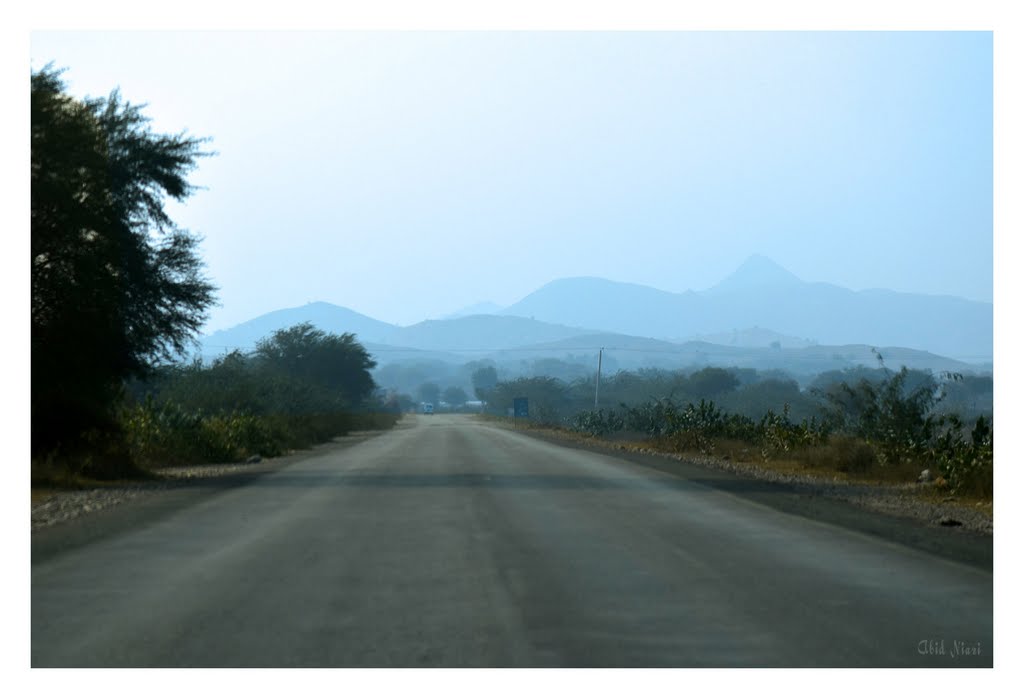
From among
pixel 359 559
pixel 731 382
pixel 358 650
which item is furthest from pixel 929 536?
pixel 731 382

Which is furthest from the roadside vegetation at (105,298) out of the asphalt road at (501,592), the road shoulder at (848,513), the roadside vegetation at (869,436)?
the roadside vegetation at (869,436)

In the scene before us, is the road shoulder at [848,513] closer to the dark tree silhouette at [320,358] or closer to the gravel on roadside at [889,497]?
the gravel on roadside at [889,497]

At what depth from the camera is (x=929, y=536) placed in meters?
14.6

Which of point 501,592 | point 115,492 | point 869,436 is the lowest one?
point 115,492

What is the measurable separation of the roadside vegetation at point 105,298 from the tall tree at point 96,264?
0.02 m

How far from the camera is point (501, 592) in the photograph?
10289 mm

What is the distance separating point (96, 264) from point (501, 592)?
51.7 ft

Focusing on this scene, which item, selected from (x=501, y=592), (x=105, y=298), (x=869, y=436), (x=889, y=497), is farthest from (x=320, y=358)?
(x=501, y=592)

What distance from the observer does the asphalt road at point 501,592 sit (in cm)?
800

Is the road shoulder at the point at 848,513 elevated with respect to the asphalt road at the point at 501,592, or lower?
lower

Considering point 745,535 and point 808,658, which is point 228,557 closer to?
point 745,535

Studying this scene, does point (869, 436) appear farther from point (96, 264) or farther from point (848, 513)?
point (96, 264)

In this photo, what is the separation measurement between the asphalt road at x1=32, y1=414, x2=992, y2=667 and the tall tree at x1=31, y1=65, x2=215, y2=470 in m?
6.90

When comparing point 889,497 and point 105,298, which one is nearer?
point 889,497
